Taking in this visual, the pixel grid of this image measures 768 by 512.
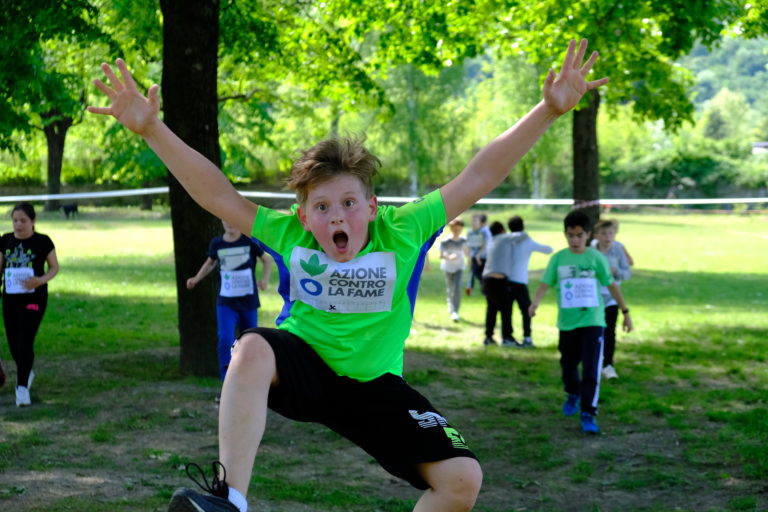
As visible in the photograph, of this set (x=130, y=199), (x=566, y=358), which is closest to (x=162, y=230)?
(x=130, y=199)

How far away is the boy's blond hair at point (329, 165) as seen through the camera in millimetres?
4273

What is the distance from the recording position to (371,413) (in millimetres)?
4184

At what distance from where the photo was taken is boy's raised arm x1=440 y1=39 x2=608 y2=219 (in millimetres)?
4453

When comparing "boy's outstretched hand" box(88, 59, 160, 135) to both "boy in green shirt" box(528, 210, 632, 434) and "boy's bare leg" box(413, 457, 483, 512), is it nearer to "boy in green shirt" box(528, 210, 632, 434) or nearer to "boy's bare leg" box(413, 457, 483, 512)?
"boy's bare leg" box(413, 457, 483, 512)

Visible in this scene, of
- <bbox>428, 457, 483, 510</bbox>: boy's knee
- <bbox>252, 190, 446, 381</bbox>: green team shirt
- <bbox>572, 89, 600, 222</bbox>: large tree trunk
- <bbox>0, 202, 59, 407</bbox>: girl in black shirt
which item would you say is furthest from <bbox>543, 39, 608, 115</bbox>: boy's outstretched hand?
<bbox>572, 89, 600, 222</bbox>: large tree trunk

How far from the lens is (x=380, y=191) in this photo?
61219 mm

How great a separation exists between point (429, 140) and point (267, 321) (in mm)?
44995

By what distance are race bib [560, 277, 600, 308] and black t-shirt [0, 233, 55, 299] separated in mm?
5000

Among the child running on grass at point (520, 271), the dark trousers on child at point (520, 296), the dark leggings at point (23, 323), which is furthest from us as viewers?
the dark trousers on child at point (520, 296)

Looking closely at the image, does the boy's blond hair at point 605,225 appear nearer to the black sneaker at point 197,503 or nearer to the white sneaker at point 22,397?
the white sneaker at point 22,397

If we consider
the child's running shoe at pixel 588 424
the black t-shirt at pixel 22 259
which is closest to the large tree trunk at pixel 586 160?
the child's running shoe at pixel 588 424

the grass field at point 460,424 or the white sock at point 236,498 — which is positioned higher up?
the white sock at point 236,498

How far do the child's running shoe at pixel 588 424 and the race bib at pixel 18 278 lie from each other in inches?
212

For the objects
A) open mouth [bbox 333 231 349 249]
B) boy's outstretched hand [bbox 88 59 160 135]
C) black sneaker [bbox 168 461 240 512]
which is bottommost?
black sneaker [bbox 168 461 240 512]
